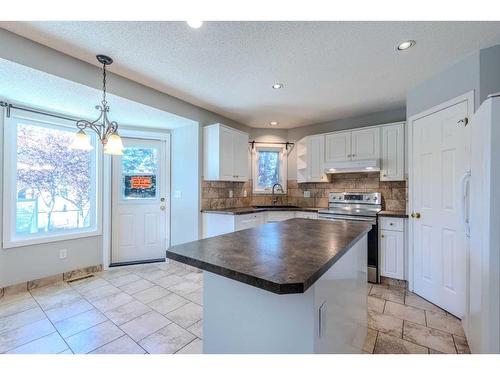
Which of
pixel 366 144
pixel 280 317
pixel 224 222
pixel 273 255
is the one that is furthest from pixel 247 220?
pixel 280 317

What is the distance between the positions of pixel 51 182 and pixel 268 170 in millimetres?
3327

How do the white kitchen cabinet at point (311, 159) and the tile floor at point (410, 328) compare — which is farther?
the white kitchen cabinet at point (311, 159)

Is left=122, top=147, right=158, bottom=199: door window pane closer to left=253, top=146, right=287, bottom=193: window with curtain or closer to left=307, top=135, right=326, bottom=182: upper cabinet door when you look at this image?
left=253, top=146, right=287, bottom=193: window with curtain

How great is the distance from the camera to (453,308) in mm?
2250

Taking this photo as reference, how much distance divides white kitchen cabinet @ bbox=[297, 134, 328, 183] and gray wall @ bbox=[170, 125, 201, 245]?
185 cm

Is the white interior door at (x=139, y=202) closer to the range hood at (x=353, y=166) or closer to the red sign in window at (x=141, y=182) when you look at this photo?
the red sign in window at (x=141, y=182)

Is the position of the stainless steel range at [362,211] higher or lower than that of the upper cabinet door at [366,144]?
lower

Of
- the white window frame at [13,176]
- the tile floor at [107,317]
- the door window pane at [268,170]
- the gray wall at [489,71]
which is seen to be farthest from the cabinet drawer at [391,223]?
the white window frame at [13,176]

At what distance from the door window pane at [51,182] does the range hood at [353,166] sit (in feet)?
11.9

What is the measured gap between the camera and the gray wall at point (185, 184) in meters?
3.57

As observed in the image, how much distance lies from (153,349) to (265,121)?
3.54 meters

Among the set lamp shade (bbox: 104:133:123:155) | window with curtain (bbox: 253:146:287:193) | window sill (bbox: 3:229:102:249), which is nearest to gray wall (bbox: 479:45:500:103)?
window with curtain (bbox: 253:146:287:193)

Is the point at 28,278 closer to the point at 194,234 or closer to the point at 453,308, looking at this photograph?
the point at 194,234

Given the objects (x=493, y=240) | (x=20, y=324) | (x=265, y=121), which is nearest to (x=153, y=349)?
(x=20, y=324)
